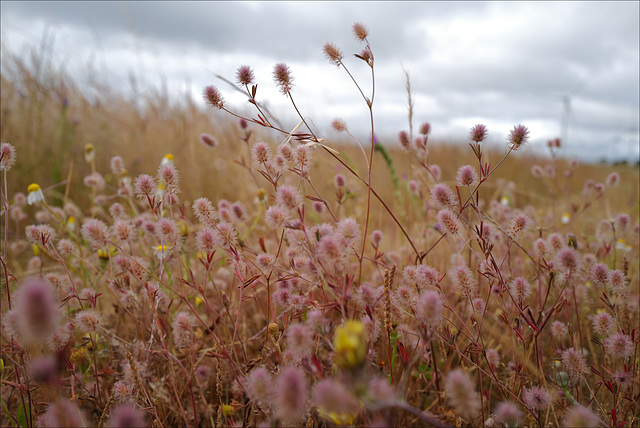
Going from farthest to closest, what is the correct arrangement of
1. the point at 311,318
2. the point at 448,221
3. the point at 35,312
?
the point at 448,221 → the point at 311,318 → the point at 35,312

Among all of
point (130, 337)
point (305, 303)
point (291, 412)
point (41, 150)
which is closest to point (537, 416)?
point (305, 303)

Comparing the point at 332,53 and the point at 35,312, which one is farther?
the point at 332,53

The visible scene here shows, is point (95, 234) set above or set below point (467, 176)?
below

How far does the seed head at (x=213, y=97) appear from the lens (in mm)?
1070

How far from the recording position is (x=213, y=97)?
108cm

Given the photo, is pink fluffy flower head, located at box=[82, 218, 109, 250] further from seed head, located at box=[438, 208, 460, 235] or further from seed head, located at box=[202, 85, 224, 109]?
seed head, located at box=[438, 208, 460, 235]

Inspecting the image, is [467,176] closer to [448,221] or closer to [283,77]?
[448,221]

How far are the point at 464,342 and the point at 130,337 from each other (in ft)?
4.43

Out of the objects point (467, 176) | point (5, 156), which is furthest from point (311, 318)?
point (5, 156)

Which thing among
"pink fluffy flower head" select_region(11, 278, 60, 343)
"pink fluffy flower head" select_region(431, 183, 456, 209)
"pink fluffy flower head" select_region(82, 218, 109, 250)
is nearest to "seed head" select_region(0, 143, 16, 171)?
"pink fluffy flower head" select_region(82, 218, 109, 250)

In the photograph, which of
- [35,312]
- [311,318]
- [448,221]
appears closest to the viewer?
[35,312]

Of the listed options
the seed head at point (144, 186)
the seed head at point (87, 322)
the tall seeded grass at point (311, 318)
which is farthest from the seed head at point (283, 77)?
the seed head at point (87, 322)

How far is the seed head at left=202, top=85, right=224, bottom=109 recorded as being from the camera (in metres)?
1.07

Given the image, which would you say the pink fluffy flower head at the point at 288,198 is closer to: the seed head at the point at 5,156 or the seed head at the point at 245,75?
the seed head at the point at 245,75
